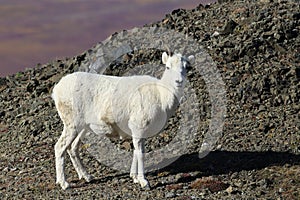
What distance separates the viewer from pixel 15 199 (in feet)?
72.4

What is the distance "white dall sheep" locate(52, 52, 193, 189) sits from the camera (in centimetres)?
2005

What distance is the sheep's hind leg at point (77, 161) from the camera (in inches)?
861

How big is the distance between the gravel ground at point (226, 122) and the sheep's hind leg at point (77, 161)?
255 millimetres

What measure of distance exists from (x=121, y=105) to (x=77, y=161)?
2828 mm

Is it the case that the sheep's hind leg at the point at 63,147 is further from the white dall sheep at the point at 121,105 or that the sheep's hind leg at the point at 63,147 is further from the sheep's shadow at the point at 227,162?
the sheep's shadow at the point at 227,162

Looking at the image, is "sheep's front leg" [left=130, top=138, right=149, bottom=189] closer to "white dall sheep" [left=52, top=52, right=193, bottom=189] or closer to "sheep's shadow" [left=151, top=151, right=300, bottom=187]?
"white dall sheep" [left=52, top=52, right=193, bottom=189]

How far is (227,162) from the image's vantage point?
23125mm

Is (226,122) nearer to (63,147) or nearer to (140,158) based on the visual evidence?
(140,158)

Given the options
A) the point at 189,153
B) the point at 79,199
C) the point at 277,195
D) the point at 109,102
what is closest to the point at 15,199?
the point at 79,199

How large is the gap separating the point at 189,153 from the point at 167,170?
2327 millimetres

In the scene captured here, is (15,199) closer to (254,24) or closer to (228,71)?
(228,71)

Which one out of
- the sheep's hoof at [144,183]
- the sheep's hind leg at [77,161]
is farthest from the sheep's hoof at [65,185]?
the sheep's hoof at [144,183]

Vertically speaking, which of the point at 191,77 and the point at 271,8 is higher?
the point at 271,8

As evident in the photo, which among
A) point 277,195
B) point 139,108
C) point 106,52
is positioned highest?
point 106,52
